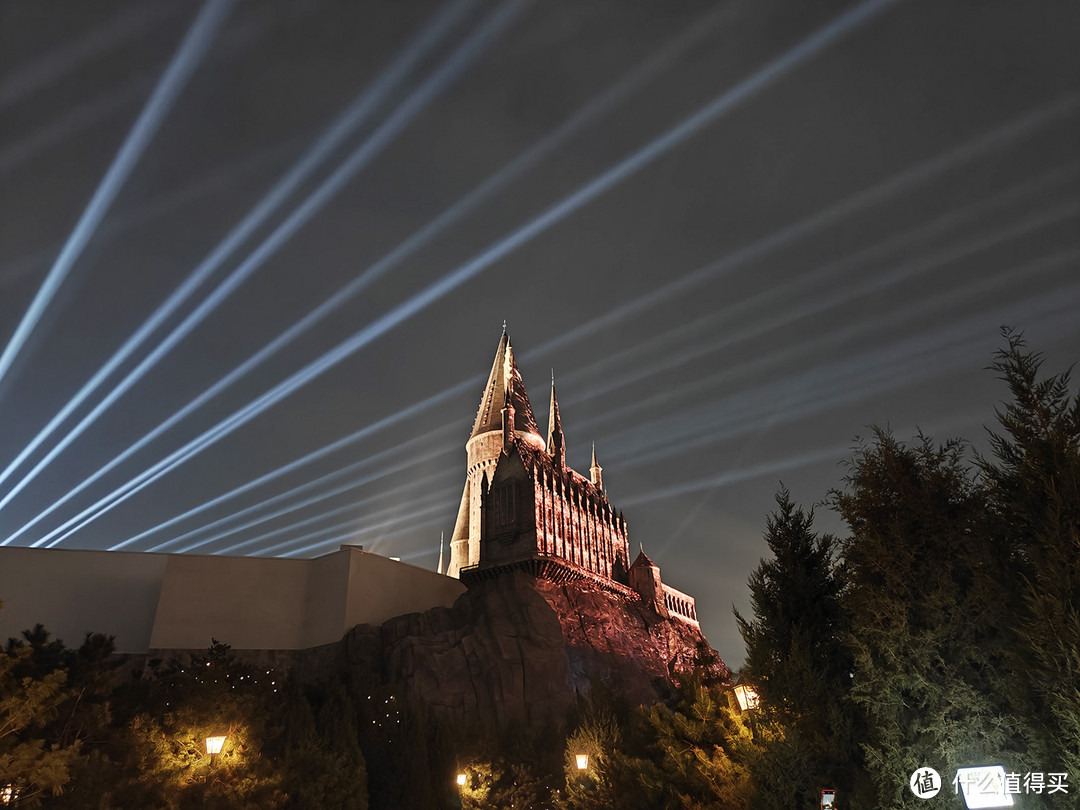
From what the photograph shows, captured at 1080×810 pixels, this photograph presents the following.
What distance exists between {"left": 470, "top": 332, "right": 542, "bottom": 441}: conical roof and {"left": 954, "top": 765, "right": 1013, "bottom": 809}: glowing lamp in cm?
5707

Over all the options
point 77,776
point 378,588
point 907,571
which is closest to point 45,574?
point 378,588

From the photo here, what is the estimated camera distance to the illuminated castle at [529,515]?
5619 centimetres

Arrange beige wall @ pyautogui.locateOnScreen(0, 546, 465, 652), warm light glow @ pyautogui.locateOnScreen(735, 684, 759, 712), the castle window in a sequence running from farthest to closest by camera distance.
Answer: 1. the castle window
2. beige wall @ pyautogui.locateOnScreen(0, 546, 465, 652)
3. warm light glow @ pyautogui.locateOnScreen(735, 684, 759, 712)

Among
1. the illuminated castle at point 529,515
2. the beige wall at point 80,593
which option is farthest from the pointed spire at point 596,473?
the beige wall at point 80,593

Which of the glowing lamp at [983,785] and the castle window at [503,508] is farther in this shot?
the castle window at [503,508]

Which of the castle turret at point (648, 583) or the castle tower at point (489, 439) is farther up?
the castle tower at point (489, 439)

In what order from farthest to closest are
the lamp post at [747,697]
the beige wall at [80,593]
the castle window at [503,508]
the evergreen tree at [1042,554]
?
the castle window at [503,508] < the beige wall at [80,593] < the lamp post at [747,697] < the evergreen tree at [1042,554]

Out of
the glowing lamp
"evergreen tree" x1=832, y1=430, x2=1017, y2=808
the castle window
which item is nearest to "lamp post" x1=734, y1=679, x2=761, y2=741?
"evergreen tree" x1=832, y1=430, x2=1017, y2=808

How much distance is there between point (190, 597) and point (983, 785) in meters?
44.6

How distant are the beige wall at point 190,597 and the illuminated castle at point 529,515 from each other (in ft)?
39.5

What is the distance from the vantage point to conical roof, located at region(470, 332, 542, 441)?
68.1 m

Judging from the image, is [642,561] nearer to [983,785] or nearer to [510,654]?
[510,654]

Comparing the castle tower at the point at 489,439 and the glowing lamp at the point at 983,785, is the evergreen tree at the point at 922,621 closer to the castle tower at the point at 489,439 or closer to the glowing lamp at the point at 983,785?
the glowing lamp at the point at 983,785

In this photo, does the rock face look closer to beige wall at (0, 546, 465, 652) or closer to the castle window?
beige wall at (0, 546, 465, 652)
